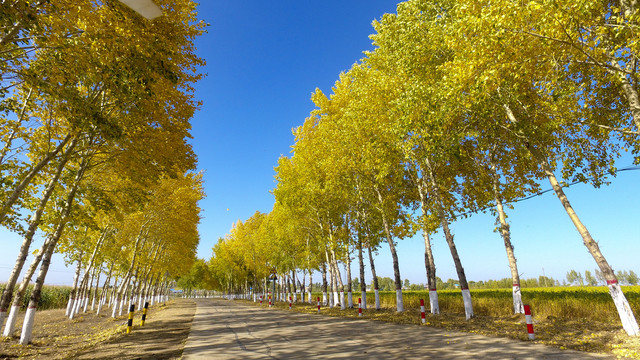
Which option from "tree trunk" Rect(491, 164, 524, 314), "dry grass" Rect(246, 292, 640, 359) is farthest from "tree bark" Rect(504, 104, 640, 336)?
"tree trunk" Rect(491, 164, 524, 314)

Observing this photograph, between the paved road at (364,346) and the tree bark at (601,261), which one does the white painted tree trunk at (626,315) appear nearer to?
the tree bark at (601,261)

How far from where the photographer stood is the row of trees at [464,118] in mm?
8414

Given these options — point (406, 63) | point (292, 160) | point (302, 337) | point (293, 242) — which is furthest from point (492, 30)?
point (293, 242)

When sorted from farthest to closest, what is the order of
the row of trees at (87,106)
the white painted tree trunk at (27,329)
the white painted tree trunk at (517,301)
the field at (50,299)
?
1. the field at (50,299)
2. the white painted tree trunk at (517,301)
3. the white painted tree trunk at (27,329)
4. the row of trees at (87,106)

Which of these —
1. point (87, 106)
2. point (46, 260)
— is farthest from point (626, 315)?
point (46, 260)

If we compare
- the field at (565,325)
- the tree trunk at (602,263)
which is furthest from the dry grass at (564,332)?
the tree trunk at (602,263)

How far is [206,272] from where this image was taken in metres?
81.8

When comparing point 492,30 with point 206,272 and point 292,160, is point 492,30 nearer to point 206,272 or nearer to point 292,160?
point 292,160

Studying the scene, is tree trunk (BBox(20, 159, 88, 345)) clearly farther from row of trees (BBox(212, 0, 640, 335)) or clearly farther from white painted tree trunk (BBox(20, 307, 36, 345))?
row of trees (BBox(212, 0, 640, 335))

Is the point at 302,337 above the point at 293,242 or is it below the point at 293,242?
below

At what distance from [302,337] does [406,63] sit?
12385 mm

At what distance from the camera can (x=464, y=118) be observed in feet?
44.3

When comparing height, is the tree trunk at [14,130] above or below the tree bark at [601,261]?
above

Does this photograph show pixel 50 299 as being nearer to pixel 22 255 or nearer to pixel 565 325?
pixel 22 255
